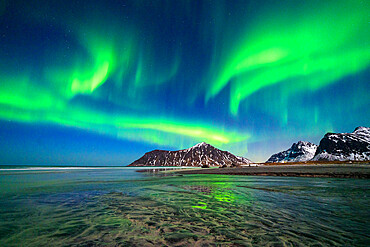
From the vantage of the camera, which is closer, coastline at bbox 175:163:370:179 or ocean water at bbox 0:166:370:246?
ocean water at bbox 0:166:370:246

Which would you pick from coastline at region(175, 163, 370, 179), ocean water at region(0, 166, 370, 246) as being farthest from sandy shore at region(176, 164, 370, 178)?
ocean water at region(0, 166, 370, 246)

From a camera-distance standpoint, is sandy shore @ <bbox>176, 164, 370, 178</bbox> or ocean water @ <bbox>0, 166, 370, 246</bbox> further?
sandy shore @ <bbox>176, 164, 370, 178</bbox>

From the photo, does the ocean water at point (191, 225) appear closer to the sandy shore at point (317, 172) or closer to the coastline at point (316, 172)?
the coastline at point (316, 172)

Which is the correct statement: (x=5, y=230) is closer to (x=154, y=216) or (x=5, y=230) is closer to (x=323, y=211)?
(x=154, y=216)

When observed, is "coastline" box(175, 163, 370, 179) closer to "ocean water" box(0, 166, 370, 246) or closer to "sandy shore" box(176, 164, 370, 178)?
"sandy shore" box(176, 164, 370, 178)

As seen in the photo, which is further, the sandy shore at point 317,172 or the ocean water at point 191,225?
the sandy shore at point 317,172

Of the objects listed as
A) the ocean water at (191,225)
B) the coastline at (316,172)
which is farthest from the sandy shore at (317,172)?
the ocean water at (191,225)

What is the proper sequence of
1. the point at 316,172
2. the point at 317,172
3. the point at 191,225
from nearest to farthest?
the point at 191,225, the point at 317,172, the point at 316,172

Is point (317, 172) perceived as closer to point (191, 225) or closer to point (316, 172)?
point (316, 172)

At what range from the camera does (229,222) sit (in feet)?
25.4

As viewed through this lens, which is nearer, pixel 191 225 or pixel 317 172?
pixel 191 225

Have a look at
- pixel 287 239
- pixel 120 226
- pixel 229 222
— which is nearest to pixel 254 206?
pixel 229 222

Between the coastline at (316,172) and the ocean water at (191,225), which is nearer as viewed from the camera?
the ocean water at (191,225)

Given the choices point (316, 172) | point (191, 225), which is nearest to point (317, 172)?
point (316, 172)
